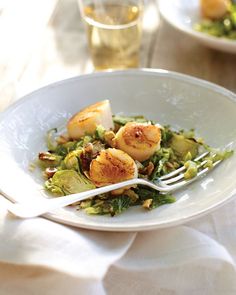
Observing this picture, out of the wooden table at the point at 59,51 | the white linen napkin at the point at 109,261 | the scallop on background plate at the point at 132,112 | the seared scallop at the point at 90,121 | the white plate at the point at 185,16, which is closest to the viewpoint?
the white linen napkin at the point at 109,261

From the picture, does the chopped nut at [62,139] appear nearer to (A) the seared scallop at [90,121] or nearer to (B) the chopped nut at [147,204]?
(A) the seared scallop at [90,121]

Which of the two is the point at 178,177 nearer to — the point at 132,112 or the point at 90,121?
the point at 90,121

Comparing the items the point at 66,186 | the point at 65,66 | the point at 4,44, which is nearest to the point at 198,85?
the point at 66,186

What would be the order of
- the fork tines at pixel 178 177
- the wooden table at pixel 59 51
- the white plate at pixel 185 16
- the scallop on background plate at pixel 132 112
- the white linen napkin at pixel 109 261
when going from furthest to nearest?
the wooden table at pixel 59 51 < the white plate at pixel 185 16 < the fork tines at pixel 178 177 < the scallop on background plate at pixel 132 112 < the white linen napkin at pixel 109 261

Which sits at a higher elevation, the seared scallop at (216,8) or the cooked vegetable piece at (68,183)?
the cooked vegetable piece at (68,183)

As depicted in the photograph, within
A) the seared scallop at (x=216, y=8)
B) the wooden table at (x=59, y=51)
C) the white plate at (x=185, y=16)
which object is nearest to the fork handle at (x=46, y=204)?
the wooden table at (x=59, y=51)

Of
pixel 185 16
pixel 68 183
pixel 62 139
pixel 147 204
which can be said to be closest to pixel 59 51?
pixel 185 16

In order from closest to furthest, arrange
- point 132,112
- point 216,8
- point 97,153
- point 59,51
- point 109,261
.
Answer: point 109,261, point 97,153, point 132,112, point 216,8, point 59,51
